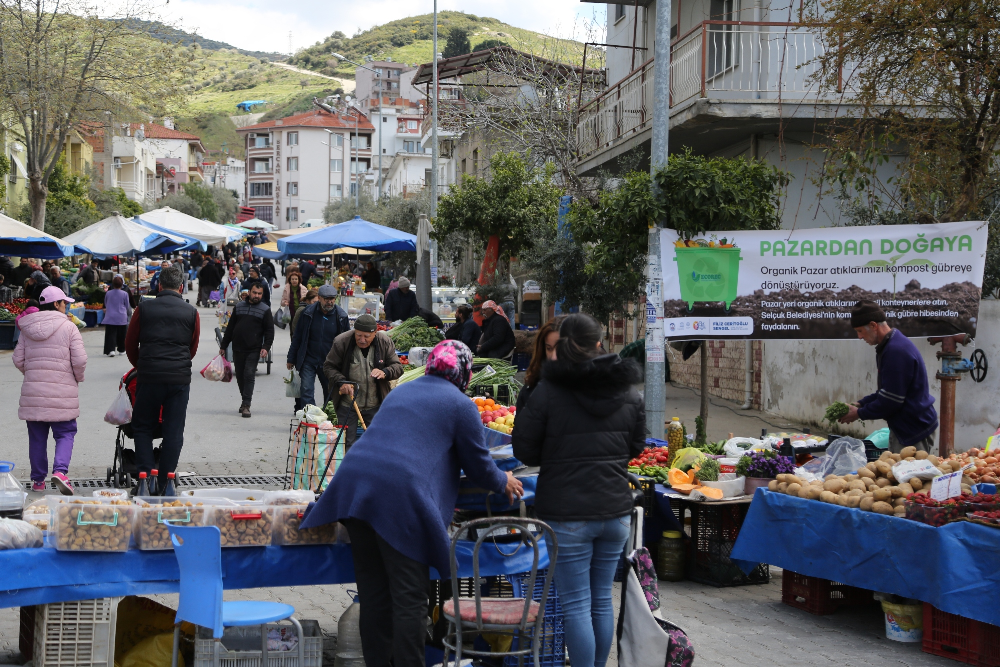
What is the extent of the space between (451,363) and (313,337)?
751cm

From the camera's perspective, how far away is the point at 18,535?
4.47 metres

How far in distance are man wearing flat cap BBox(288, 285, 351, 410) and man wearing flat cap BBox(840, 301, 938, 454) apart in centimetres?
649

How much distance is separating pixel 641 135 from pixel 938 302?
8.09 metres

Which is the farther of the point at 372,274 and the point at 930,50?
the point at 372,274

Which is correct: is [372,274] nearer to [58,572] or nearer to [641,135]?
[641,135]

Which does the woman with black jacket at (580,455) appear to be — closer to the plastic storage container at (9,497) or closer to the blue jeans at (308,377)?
Answer: the plastic storage container at (9,497)

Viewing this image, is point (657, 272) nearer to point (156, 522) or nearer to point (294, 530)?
point (294, 530)

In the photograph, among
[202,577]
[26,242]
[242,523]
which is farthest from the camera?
[26,242]

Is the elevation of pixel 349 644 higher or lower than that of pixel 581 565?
lower

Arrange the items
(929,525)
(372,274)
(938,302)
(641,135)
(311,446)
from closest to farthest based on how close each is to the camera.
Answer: (929,525)
(311,446)
(938,302)
(641,135)
(372,274)

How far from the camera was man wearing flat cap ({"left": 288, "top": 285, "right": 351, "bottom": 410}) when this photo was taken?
38.0ft

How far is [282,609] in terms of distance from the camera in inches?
187

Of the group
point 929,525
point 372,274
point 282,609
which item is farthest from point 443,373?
point 372,274

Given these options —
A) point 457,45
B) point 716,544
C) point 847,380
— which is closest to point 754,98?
point 847,380
